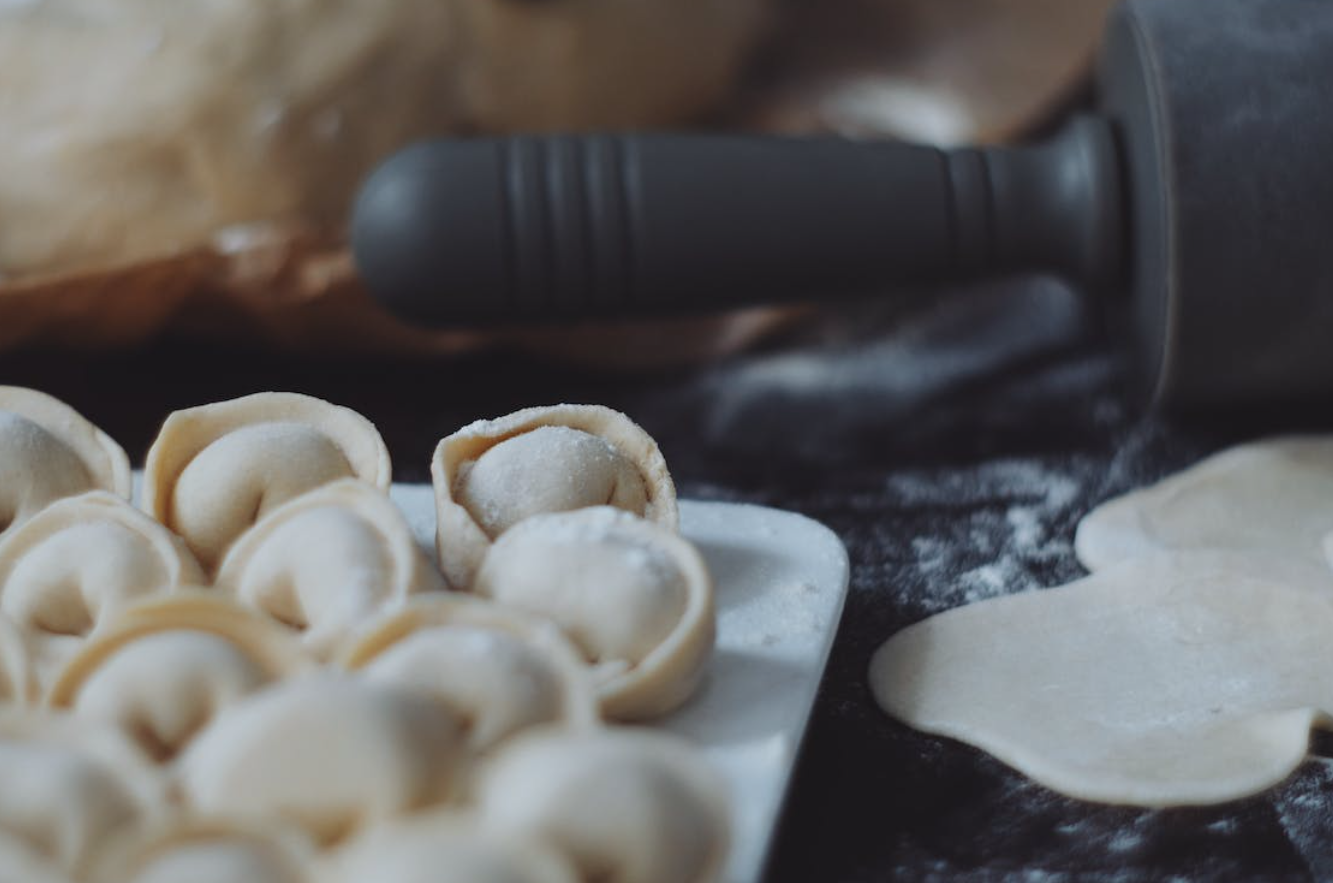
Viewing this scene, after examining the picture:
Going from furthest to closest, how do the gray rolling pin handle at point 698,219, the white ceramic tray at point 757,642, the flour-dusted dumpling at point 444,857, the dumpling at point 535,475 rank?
the gray rolling pin handle at point 698,219 → the dumpling at point 535,475 → the white ceramic tray at point 757,642 → the flour-dusted dumpling at point 444,857

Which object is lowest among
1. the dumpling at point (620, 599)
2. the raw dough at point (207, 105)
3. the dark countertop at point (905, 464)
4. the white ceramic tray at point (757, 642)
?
the dark countertop at point (905, 464)

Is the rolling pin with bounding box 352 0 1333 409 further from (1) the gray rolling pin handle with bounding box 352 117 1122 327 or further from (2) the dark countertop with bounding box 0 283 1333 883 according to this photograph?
(2) the dark countertop with bounding box 0 283 1333 883

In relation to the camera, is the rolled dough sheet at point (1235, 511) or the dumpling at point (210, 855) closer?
the dumpling at point (210, 855)

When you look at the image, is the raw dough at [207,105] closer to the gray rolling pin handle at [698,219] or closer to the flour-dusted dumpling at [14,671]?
the gray rolling pin handle at [698,219]

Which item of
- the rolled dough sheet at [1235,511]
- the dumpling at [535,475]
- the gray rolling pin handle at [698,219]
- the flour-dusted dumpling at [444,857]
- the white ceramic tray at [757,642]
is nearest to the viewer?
the flour-dusted dumpling at [444,857]

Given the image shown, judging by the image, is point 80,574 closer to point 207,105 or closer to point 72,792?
point 72,792

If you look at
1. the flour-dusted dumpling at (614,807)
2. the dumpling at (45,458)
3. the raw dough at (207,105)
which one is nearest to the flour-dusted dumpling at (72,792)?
the flour-dusted dumpling at (614,807)

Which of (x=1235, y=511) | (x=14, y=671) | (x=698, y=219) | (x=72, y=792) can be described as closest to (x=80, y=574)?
(x=14, y=671)
